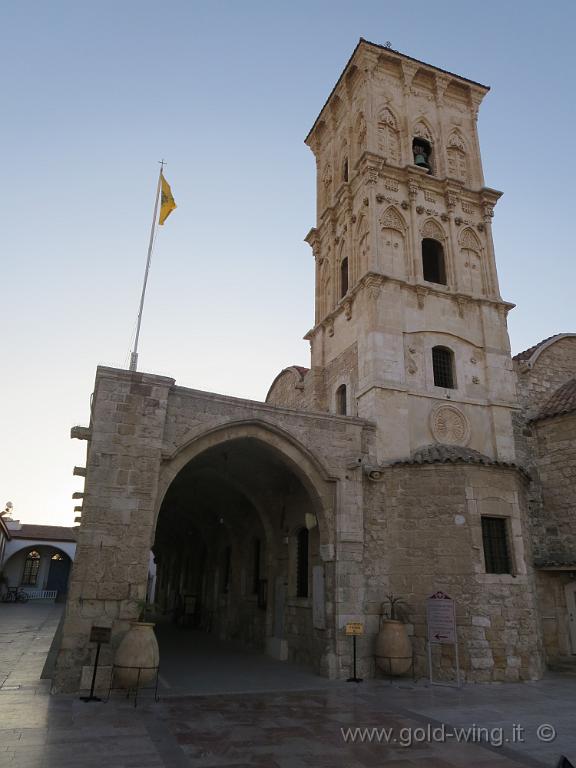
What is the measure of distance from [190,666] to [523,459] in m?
10.5

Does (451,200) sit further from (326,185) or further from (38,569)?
(38,569)

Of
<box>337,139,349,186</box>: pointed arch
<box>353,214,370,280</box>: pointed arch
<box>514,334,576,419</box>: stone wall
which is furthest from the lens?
<box>337,139,349,186</box>: pointed arch

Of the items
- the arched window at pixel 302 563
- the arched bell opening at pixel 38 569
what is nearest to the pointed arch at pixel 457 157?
the arched window at pixel 302 563

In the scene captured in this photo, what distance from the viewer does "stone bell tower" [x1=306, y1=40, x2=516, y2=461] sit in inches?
574

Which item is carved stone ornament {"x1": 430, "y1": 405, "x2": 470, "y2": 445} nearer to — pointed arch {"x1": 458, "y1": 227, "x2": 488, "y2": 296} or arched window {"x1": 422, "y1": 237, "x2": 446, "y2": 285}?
pointed arch {"x1": 458, "y1": 227, "x2": 488, "y2": 296}

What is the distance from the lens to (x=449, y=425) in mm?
14570

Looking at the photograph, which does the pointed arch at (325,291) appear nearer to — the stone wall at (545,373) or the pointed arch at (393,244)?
the pointed arch at (393,244)

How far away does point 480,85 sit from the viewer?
19.8m

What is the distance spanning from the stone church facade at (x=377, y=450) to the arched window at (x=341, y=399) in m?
0.04

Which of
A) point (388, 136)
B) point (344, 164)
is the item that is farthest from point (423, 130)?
point (344, 164)

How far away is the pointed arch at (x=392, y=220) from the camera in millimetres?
16328

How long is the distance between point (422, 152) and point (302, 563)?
45.4ft

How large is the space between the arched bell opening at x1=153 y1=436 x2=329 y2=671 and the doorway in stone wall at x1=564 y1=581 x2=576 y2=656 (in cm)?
653

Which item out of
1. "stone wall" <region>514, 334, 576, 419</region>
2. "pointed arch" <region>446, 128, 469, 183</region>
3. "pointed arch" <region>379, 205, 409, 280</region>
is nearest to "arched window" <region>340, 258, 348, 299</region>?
"pointed arch" <region>379, 205, 409, 280</region>
